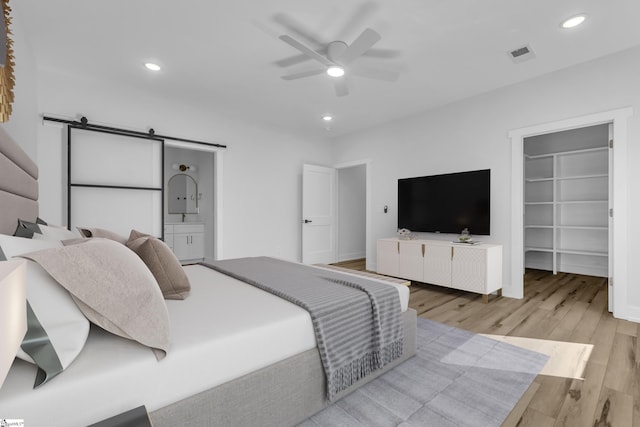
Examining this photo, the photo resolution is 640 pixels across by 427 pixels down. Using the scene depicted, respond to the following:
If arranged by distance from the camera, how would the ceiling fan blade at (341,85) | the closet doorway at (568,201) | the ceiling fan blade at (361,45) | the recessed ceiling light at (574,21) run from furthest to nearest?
1. the closet doorway at (568,201)
2. the ceiling fan blade at (341,85)
3. the recessed ceiling light at (574,21)
4. the ceiling fan blade at (361,45)

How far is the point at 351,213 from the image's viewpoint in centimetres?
655

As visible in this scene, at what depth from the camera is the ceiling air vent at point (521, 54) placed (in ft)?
8.98

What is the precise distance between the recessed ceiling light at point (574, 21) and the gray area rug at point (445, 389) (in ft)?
8.46

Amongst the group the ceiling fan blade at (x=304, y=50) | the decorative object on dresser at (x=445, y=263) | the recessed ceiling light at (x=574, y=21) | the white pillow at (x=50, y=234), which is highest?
the recessed ceiling light at (x=574, y=21)

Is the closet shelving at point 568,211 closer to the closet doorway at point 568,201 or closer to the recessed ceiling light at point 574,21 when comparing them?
the closet doorway at point 568,201

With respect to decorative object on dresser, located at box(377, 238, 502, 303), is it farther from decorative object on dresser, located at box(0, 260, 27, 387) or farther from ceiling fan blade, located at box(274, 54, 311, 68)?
decorative object on dresser, located at box(0, 260, 27, 387)

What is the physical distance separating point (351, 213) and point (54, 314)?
5.86 m

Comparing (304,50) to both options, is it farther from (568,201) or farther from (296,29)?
(568,201)

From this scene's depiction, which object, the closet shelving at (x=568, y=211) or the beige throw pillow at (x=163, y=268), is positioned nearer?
the beige throw pillow at (x=163, y=268)

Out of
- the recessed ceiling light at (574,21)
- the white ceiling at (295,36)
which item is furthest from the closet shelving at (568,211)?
the recessed ceiling light at (574,21)

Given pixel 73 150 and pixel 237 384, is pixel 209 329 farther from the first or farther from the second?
pixel 73 150

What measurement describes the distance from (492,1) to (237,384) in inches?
113

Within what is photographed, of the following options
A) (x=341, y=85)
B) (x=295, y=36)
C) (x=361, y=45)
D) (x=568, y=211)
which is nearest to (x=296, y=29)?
(x=295, y=36)

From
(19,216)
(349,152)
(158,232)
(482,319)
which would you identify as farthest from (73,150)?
(482,319)
